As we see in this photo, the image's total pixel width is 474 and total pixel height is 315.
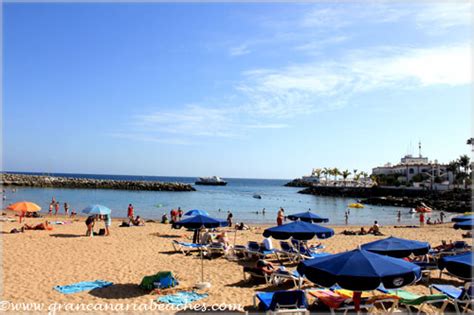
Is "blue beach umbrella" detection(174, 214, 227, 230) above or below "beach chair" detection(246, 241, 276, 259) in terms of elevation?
above

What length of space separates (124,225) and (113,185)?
64365mm

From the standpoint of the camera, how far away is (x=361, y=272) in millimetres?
5258

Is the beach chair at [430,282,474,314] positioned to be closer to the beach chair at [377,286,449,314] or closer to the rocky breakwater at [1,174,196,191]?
the beach chair at [377,286,449,314]

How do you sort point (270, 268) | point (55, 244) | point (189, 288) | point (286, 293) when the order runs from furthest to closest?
point (55, 244)
point (270, 268)
point (189, 288)
point (286, 293)

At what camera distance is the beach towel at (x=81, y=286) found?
8.31m

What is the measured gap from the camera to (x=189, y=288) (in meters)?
8.75

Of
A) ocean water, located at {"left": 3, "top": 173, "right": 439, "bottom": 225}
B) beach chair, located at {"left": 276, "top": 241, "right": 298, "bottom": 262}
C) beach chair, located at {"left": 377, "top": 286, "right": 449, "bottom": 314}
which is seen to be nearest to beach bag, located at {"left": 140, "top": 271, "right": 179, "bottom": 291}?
beach chair, located at {"left": 276, "top": 241, "right": 298, "bottom": 262}

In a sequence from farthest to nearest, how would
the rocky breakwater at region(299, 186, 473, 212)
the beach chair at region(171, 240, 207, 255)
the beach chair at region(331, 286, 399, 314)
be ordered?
the rocky breakwater at region(299, 186, 473, 212)
the beach chair at region(171, 240, 207, 255)
the beach chair at region(331, 286, 399, 314)

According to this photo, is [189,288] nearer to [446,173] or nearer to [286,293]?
[286,293]

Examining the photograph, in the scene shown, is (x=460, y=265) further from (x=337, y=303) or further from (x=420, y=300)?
(x=337, y=303)

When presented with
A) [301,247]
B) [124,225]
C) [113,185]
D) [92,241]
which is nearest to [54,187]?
[113,185]

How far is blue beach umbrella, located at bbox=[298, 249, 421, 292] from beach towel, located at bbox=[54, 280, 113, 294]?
5.14m

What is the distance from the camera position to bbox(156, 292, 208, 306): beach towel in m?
7.77

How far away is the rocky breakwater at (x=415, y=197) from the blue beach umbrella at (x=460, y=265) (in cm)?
4762
